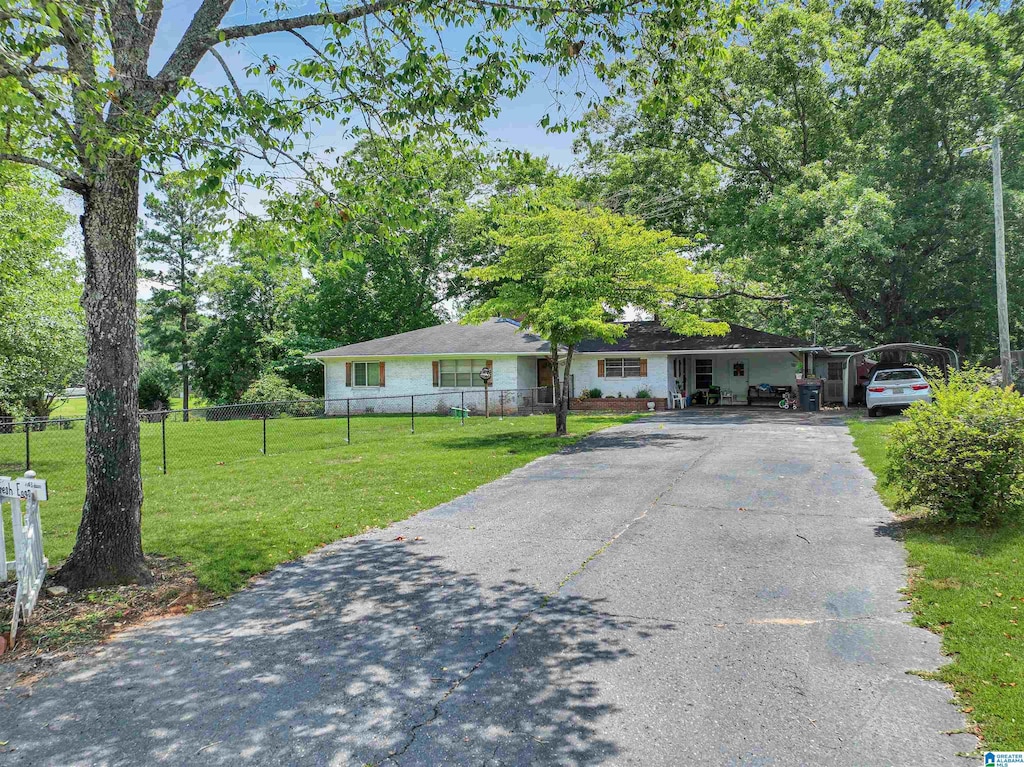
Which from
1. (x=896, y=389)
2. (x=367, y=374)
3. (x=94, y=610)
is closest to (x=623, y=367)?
(x=896, y=389)

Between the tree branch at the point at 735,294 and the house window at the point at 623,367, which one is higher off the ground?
the tree branch at the point at 735,294

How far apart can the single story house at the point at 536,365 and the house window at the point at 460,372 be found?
1.6 inches

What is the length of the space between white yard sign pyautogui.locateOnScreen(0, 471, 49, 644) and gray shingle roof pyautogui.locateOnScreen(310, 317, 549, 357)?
2083 cm

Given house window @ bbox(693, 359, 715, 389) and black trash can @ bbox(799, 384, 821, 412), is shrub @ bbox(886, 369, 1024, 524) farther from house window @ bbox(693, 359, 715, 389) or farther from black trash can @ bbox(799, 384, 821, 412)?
Answer: house window @ bbox(693, 359, 715, 389)

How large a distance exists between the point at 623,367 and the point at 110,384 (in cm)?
2253

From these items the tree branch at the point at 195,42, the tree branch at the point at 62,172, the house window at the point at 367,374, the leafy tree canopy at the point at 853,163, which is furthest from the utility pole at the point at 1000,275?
the house window at the point at 367,374

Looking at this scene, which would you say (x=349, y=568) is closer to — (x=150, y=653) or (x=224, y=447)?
(x=150, y=653)

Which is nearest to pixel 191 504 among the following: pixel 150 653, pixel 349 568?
pixel 349 568

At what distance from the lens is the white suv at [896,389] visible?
18641 millimetres

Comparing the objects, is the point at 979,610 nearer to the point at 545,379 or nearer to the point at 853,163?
the point at 545,379

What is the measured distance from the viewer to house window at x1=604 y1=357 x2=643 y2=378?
26359mm

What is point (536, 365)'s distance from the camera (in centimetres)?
2836

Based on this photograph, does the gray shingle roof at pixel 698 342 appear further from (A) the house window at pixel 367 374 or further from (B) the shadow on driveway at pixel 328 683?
(B) the shadow on driveway at pixel 328 683

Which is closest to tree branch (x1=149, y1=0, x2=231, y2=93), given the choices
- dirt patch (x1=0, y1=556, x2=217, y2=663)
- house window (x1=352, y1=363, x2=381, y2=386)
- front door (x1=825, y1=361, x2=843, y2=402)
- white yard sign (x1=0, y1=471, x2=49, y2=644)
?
white yard sign (x1=0, y1=471, x2=49, y2=644)
